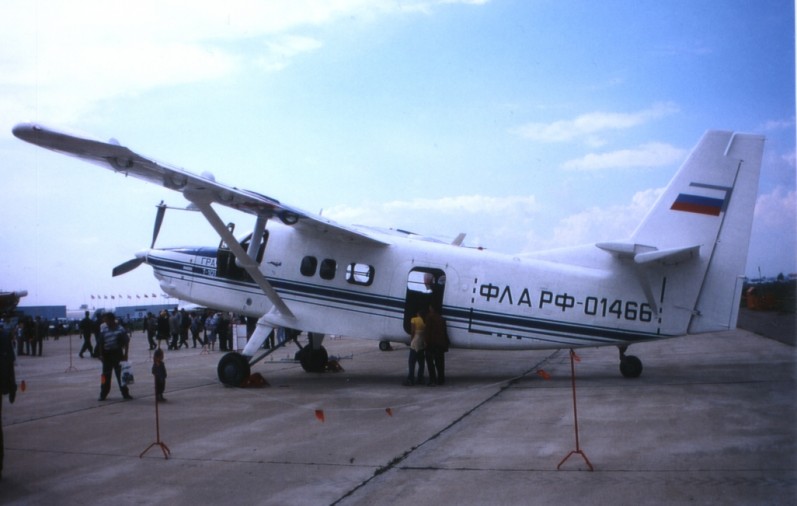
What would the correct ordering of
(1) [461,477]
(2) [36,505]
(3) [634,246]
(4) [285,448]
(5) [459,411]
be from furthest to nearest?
1. (3) [634,246]
2. (5) [459,411]
3. (4) [285,448]
4. (1) [461,477]
5. (2) [36,505]

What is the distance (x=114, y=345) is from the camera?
1266 centimetres

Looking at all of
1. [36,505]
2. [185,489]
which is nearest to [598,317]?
[185,489]

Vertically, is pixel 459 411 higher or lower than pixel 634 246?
lower

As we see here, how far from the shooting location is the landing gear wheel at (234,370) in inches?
547

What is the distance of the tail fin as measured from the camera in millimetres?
12539

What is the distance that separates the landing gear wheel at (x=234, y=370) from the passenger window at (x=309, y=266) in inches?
Answer: 90.5

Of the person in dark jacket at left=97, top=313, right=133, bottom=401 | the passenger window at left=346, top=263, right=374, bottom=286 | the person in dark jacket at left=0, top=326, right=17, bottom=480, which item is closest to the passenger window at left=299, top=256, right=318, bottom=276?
the passenger window at left=346, top=263, right=374, bottom=286

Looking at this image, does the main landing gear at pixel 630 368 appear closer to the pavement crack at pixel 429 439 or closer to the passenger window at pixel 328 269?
the pavement crack at pixel 429 439

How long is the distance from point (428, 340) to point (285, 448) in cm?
564

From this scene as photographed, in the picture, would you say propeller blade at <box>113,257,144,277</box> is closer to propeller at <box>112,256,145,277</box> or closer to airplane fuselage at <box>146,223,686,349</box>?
propeller at <box>112,256,145,277</box>

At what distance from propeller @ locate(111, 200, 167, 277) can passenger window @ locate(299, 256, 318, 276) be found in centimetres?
353

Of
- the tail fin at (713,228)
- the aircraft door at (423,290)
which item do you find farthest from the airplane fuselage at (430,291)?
the tail fin at (713,228)

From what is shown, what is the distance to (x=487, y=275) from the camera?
1388 centimetres

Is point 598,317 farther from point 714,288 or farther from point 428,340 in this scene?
point 428,340
